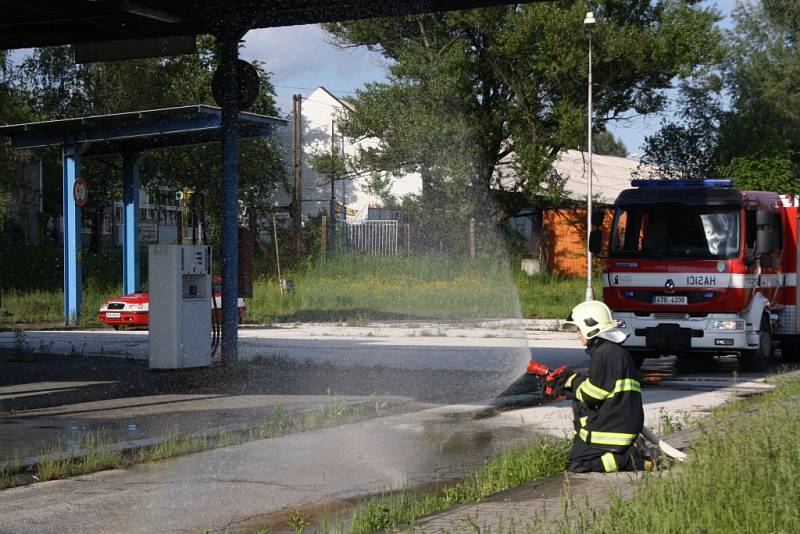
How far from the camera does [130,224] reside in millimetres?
27359

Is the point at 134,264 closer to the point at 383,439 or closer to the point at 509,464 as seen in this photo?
the point at 383,439

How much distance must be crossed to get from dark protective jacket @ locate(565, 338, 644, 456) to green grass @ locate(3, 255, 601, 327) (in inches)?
799

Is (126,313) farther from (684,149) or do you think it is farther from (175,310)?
(684,149)

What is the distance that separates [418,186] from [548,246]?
8.01 metres

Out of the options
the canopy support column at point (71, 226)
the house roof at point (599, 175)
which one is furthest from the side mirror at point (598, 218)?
the house roof at point (599, 175)

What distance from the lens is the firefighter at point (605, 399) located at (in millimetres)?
7949

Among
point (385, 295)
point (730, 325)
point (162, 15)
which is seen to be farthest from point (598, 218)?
point (385, 295)

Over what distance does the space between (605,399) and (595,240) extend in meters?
10.4

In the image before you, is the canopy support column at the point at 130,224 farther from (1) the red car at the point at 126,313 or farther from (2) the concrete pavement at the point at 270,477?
(2) the concrete pavement at the point at 270,477

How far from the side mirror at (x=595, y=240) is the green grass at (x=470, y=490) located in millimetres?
8752

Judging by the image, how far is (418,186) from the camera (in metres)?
55.1

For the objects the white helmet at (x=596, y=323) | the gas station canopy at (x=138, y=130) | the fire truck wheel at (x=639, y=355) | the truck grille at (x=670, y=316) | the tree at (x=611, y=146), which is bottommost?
the fire truck wheel at (x=639, y=355)

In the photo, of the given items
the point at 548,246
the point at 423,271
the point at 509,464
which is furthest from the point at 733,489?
the point at 548,246

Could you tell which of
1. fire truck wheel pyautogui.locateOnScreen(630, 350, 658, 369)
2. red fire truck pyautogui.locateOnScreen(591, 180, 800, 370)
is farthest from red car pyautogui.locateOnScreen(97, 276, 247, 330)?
red fire truck pyautogui.locateOnScreen(591, 180, 800, 370)
